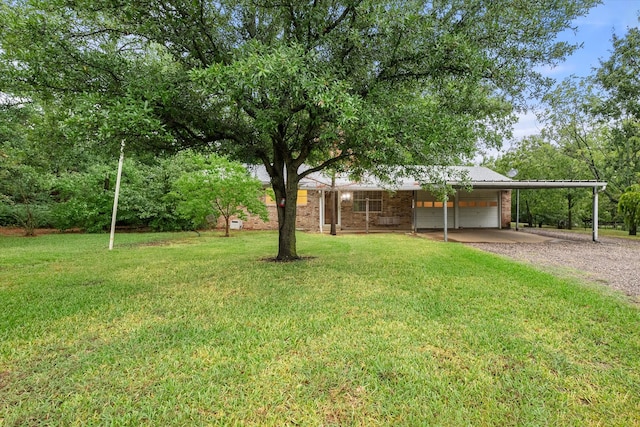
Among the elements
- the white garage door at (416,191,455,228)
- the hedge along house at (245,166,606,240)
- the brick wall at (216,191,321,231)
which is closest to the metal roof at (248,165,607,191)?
the hedge along house at (245,166,606,240)

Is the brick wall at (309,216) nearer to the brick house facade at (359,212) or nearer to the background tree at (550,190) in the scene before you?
the brick house facade at (359,212)

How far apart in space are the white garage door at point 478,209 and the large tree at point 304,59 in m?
12.3

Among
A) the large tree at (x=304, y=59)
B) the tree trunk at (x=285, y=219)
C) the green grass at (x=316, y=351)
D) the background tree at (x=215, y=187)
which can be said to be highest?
the large tree at (x=304, y=59)

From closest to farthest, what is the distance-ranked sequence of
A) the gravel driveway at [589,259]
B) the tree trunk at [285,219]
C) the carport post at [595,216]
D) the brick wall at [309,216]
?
1. the gravel driveway at [589,259]
2. the tree trunk at [285,219]
3. the carport post at [595,216]
4. the brick wall at [309,216]

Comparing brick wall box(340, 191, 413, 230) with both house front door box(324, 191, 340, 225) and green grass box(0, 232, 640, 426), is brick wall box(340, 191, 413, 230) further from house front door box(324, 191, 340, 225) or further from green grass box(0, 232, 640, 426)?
green grass box(0, 232, 640, 426)

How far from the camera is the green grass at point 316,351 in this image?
2133mm

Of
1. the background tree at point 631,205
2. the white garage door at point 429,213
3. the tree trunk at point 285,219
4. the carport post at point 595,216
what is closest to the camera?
the tree trunk at point 285,219

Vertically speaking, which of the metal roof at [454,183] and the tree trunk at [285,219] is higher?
the metal roof at [454,183]

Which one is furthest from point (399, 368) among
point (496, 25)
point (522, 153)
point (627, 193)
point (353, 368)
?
point (522, 153)

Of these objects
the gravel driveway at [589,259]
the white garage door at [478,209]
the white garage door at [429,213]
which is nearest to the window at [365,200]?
the white garage door at [429,213]

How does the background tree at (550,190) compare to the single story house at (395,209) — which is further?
the background tree at (550,190)

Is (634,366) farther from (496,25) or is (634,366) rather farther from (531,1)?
(531,1)

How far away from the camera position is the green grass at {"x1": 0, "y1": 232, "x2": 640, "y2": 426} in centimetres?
213

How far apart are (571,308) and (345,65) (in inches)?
198
